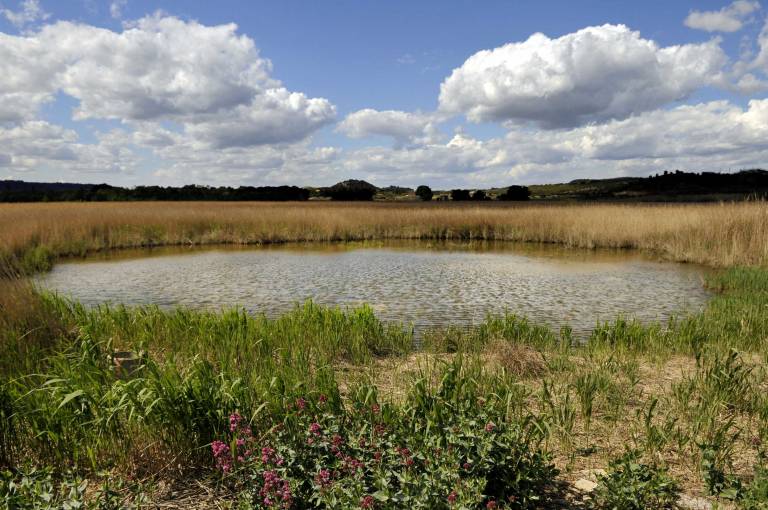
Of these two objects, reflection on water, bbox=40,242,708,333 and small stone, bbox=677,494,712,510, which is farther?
reflection on water, bbox=40,242,708,333

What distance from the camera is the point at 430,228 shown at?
90.0ft

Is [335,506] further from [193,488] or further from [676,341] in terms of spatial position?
[676,341]

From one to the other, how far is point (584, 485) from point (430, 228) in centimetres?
2432

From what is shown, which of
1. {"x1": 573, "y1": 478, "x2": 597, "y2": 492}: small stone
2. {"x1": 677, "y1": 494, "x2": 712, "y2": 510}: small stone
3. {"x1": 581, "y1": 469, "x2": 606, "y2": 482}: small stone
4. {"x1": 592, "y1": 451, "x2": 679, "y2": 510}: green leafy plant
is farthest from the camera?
{"x1": 581, "y1": 469, "x2": 606, "y2": 482}: small stone

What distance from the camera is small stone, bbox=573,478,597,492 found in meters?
3.28

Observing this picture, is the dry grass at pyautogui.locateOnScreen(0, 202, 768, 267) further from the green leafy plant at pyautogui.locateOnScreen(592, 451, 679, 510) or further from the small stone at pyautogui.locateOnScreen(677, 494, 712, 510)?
the green leafy plant at pyautogui.locateOnScreen(592, 451, 679, 510)

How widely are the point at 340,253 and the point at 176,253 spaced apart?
22.1 feet

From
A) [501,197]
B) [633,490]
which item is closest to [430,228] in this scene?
[633,490]

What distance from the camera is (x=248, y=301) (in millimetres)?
10656

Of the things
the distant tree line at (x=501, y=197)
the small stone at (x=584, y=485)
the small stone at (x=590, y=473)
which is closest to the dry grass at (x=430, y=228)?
the small stone at (x=590, y=473)

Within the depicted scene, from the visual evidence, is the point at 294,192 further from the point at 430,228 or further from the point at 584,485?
the point at 584,485

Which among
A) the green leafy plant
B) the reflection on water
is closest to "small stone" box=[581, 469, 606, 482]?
the green leafy plant

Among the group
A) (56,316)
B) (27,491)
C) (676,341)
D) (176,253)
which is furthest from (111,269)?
(676,341)

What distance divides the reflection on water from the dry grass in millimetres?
1573
